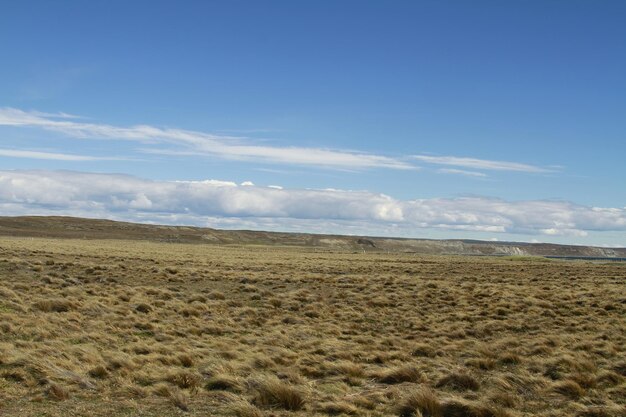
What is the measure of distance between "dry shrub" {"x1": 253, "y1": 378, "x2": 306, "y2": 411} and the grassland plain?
0.02 meters

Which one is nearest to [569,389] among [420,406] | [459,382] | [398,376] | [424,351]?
→ [459,382]

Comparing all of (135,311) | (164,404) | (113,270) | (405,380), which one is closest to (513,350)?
(405,380)

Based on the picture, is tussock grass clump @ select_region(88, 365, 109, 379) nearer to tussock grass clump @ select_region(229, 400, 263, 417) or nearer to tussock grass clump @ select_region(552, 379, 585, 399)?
tussock grass clump @ select_region(229, 400, 263, 417)

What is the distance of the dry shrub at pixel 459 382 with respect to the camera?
1067 centimetres

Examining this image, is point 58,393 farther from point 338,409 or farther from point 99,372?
point 338,409

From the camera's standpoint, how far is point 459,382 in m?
10.8

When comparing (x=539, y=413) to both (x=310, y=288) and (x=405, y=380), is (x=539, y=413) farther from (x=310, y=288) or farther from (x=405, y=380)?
(x=310, y=288)

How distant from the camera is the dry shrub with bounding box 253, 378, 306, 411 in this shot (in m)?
9.27

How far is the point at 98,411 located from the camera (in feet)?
28.4

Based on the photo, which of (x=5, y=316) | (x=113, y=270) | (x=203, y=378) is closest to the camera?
(x=203, y=378)

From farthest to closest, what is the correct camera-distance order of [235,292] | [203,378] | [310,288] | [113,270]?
[113,270]
[310,288]
[235,292]
[203,378]

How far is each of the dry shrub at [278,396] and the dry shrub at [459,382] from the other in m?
2.88

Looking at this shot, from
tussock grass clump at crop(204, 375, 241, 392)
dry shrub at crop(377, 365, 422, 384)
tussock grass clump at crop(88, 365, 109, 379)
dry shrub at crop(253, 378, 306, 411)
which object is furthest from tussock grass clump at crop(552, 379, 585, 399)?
tussock grass clump at crop(88, 365, 109, 379)

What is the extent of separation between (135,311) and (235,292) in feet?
25.6
